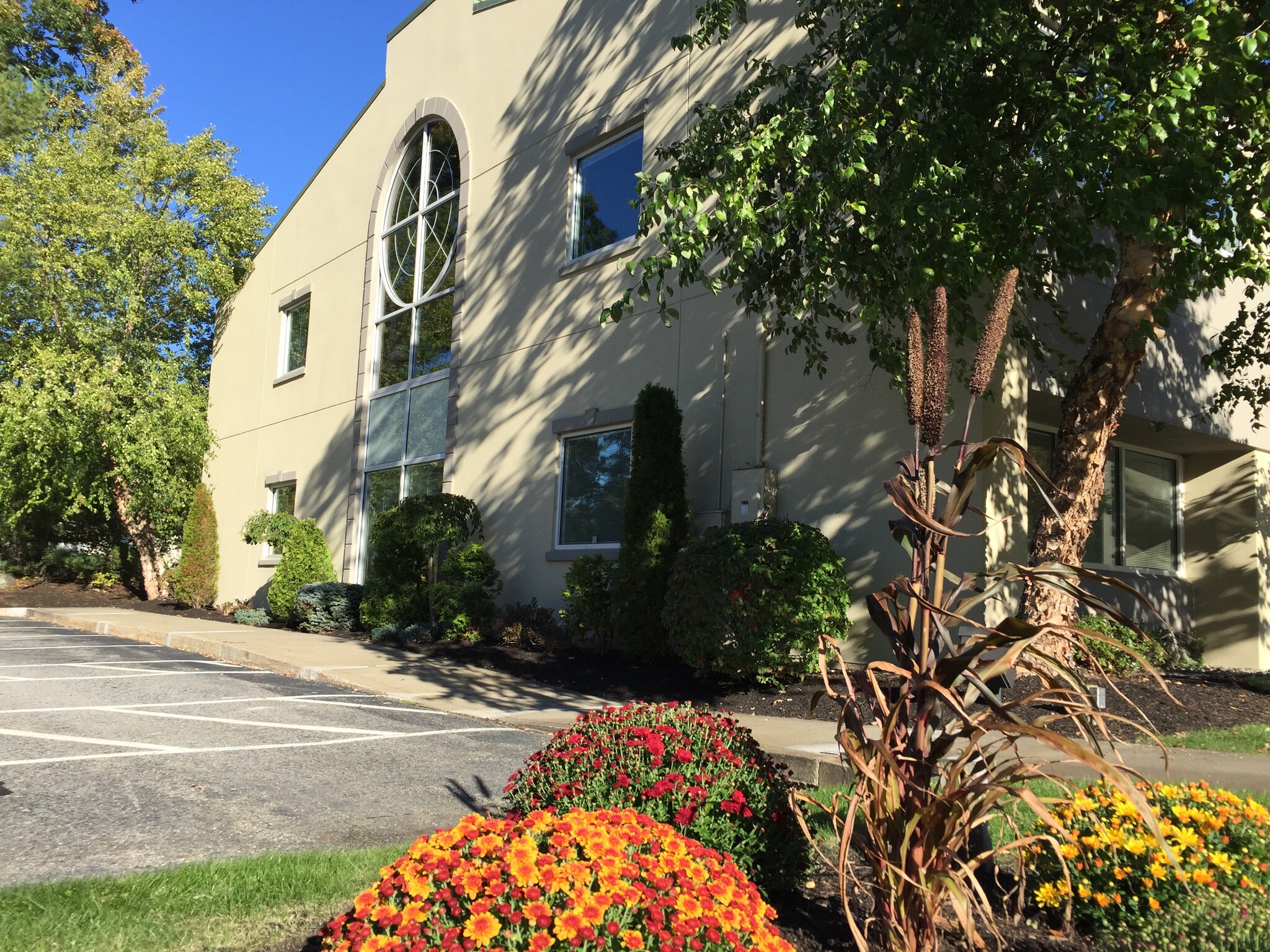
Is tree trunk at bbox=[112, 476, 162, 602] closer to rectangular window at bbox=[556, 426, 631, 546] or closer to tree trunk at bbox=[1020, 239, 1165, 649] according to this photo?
rectangular window at bbox=[556, 426, 631, 546]

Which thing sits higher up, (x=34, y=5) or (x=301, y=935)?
(x=34, y=5)

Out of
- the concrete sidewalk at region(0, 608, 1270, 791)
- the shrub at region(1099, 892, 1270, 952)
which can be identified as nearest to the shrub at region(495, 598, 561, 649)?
the concrete sidewalk at region(0, 608, 1270, 791)

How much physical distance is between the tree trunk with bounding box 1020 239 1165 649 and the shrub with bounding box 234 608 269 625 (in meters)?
14.4

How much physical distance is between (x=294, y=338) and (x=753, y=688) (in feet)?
54.2

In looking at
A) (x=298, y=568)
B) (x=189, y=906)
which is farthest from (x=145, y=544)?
(x=189, y=906)

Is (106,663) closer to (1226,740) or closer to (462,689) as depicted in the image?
(462,689)

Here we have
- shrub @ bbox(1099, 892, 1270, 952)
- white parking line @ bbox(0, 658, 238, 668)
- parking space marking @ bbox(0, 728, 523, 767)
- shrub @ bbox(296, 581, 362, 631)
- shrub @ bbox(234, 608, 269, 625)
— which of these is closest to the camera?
shrub @ bbox(1099, 892, 1270, 952)

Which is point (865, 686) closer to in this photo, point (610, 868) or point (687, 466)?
point (610, 868)

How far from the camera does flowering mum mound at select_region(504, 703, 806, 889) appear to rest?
144 inches

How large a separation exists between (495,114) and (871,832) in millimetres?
15451

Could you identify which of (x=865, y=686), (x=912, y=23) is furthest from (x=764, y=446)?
(x=865, y=686)

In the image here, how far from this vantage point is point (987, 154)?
748cm

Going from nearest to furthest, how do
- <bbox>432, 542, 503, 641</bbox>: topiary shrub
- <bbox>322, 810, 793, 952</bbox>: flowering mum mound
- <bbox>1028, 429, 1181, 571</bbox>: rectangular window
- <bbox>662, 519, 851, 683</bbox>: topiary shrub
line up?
<bbox>322, 810, 793, 952</bbox>: flowering mum mound → <bbox>662, 519, 851, 683</bbox>: topiary shrub → <bbox>1028, 429, 1181, 571</bbox>: rectangular window → <bbox>432, 542, 503, 641</bbox>: topiary shrub

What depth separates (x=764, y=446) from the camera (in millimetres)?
11250
